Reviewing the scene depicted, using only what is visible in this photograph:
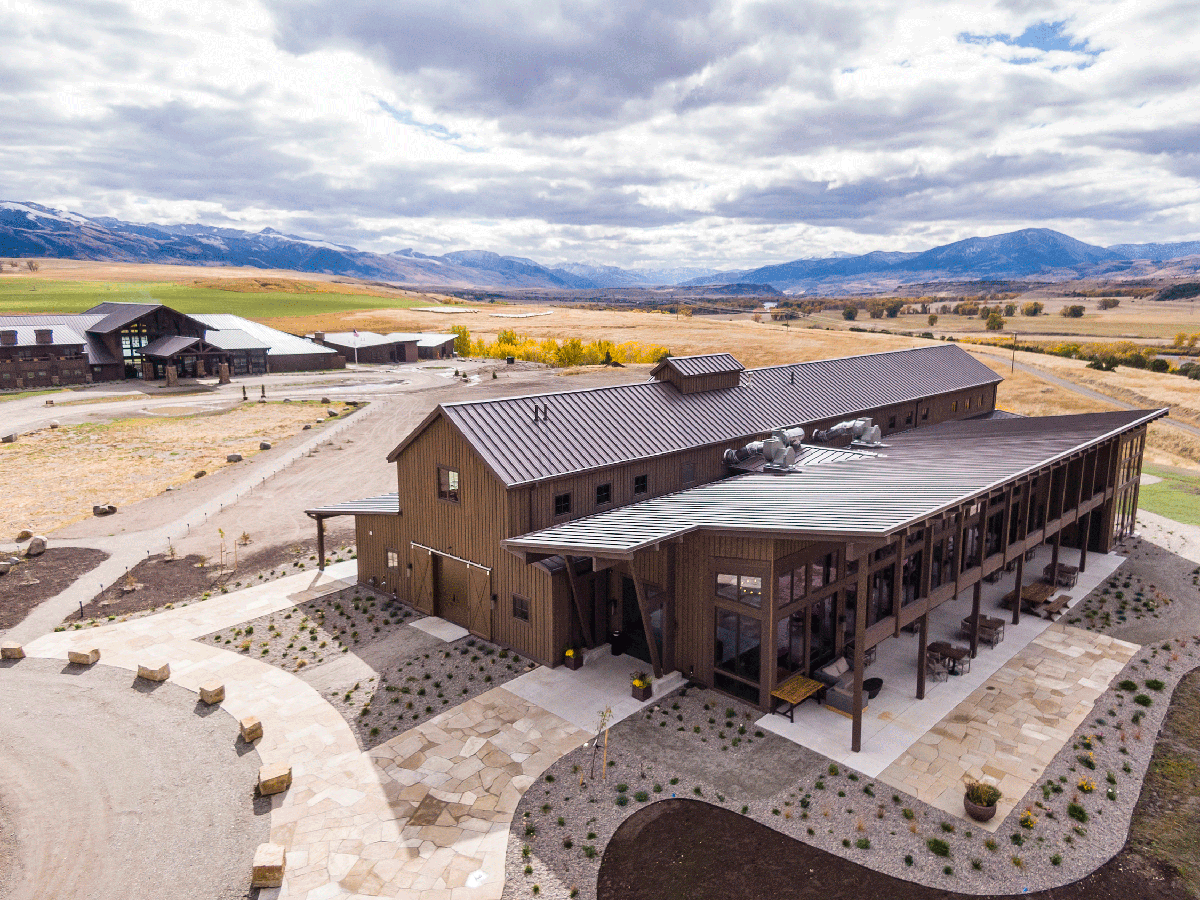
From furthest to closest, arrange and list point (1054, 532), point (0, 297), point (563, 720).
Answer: point (0, 297), point (1054, 532), point (563, 720)

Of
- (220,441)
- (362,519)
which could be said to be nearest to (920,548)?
(362,519)

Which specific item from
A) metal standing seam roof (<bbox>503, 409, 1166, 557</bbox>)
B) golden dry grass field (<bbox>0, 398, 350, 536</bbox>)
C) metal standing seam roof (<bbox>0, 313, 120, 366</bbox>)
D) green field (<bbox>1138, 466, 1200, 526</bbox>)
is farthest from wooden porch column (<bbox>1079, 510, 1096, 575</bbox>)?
metal standing seam roof (<bbox>0, 313, 120, 366</bbox>)

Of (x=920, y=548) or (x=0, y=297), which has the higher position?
(x=0, y=297)

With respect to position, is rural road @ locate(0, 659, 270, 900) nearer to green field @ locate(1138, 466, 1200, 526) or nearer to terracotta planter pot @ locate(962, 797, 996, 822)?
terracotta planter pot @ locate(962, 797, 996, 822)

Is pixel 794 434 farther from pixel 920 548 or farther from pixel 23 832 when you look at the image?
pixel 23 832

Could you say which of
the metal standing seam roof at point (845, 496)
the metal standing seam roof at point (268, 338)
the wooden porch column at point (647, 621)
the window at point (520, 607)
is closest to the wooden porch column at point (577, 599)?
the metal standing seam roof at point (845, 496)

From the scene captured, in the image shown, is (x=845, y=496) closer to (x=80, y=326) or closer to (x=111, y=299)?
→ (x=80, y=326)

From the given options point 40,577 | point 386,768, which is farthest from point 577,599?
point 40,577
